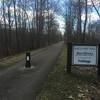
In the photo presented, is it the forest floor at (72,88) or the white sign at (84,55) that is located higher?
the white sign at (84,55)

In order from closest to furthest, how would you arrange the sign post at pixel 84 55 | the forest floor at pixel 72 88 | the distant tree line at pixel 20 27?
the forest floor at pixel 72 88, the sign post at pixel 84 55, the distant tree line at pixel 20 27

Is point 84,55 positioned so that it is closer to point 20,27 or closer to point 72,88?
point 72,88

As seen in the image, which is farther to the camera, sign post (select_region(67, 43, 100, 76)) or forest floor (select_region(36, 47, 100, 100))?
sign post (select_region(67, 43, 100, 76))

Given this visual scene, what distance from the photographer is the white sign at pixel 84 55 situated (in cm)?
1179

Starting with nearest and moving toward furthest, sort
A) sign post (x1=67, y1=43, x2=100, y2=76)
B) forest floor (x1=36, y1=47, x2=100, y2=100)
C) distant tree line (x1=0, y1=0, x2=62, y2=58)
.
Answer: forest floor (x1=36, y1=47, x2=100, y2=100), sign post (x1=67, y1=43, x2=100, y2=76), distant tree line (x1=0, y1=0, x2=62, y2=58)

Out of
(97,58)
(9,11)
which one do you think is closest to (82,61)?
(97,58)

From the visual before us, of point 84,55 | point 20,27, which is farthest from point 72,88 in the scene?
point 20,27

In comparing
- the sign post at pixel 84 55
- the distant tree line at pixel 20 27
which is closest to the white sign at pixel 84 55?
the sign post at pixel 84 55

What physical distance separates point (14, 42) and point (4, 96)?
34.4 metres

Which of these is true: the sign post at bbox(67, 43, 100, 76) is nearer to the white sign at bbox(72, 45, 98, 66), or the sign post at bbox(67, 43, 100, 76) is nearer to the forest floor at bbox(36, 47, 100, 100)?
the white sign at bbox(72, 45, 98, 66)

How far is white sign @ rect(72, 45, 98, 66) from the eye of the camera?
11789 mm

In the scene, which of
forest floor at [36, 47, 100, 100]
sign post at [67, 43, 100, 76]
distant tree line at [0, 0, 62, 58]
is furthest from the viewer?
distant tree line at [0, 0, 62, 58]

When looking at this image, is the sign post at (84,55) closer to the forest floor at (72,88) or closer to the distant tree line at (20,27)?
the forest floor at (72,88)

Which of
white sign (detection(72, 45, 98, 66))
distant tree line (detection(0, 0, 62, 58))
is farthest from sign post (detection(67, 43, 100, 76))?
distant tree line (detection(0, 0, 62, 58))
